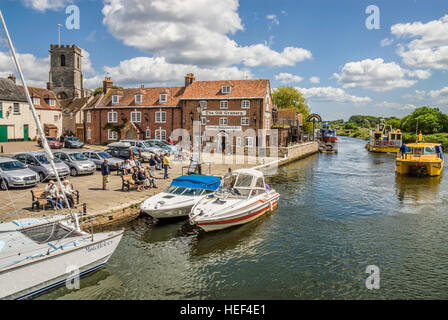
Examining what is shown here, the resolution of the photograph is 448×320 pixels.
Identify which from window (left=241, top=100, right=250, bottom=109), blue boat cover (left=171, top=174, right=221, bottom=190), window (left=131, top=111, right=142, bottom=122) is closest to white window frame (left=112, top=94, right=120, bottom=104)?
window (left=131, top=111, right=142, bottom=122)

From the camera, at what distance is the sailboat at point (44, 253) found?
842 centimetres

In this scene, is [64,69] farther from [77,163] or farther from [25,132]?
[77,163]

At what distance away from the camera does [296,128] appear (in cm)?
5875

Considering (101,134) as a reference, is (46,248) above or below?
below

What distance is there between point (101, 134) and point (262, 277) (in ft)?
146

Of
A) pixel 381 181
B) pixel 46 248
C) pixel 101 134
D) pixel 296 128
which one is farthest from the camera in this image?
pixel 296 128

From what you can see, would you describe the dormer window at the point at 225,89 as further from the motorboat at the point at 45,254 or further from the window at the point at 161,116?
the motorboat at the point at 45,254

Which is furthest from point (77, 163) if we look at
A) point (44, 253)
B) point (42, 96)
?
point (42, 96)

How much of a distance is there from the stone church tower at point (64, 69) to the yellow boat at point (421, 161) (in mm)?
70727

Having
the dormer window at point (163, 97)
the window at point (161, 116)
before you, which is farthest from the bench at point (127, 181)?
the dormer window at point (163, 97)

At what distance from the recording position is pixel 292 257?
1240 cm
